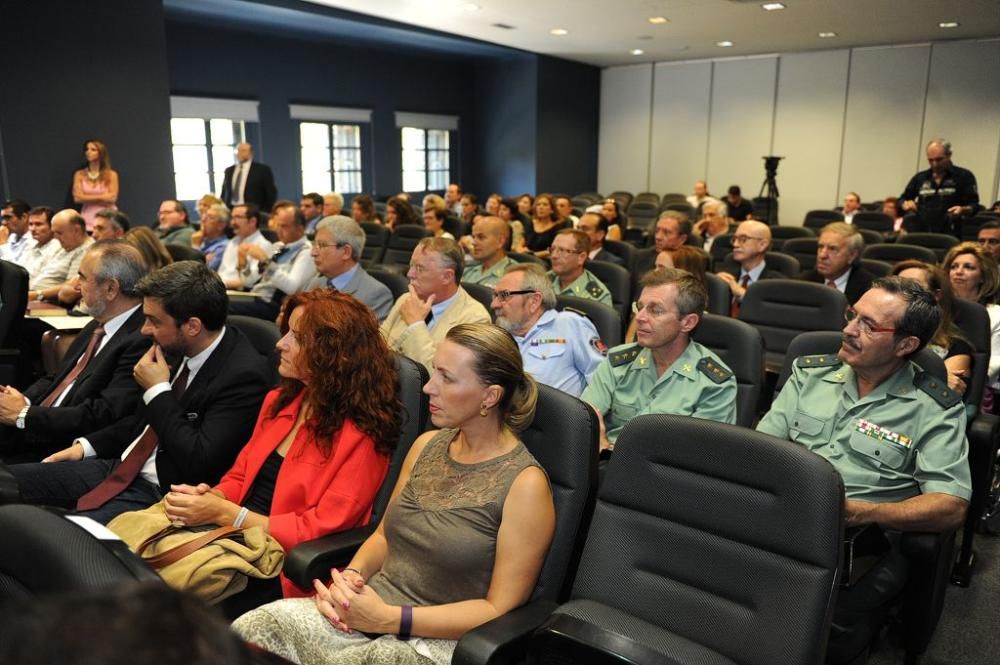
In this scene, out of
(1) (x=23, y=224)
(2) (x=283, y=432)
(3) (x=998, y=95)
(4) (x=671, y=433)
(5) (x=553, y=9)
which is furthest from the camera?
(3) (x=998, y=95)

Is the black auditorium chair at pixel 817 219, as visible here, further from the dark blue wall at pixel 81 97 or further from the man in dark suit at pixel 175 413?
the man in dark suit at pixel 175 413

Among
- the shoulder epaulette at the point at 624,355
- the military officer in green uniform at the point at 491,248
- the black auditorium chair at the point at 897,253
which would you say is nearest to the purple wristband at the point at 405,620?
the shoulder epaulette at the point at 624,355

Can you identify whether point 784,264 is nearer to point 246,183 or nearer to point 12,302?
point 12,302

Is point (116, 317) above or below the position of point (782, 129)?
below

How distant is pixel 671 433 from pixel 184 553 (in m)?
1.19

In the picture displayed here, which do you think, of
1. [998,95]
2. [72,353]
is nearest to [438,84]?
[998,95]

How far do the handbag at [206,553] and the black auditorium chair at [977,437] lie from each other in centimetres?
207

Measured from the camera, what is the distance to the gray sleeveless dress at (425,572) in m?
1.60

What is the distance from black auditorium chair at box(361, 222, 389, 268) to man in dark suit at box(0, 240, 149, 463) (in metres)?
3.69

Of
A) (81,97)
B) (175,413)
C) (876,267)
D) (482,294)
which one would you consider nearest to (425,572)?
(175,413)

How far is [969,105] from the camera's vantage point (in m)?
11.3

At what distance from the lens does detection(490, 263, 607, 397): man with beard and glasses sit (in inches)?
118

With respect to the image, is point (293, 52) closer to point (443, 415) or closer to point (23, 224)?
point (23, 224)

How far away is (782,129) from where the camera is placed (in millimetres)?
13062
